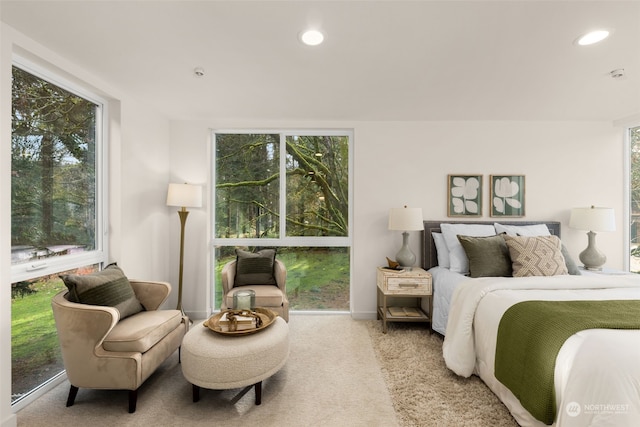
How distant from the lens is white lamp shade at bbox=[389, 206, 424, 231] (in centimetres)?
328

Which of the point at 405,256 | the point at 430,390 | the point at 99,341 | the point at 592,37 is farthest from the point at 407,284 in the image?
the point at 99,341

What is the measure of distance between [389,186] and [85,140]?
315 cm

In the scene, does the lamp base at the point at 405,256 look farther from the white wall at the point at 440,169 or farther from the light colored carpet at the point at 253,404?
the light colored carpet at the point at 253,404

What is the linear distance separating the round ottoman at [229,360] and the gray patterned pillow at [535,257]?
7.42ft

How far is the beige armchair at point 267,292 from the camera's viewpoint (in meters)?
3.03

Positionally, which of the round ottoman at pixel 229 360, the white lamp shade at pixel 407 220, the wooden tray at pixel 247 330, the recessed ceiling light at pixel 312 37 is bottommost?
the round ottoman at pixel 229 360

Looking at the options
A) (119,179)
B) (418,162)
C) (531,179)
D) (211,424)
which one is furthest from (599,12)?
(119,179)

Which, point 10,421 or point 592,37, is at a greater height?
point 592,37

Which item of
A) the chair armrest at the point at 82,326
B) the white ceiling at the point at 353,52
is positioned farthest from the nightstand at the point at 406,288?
the chair armrest at the point at 82,326

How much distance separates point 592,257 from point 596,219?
Result: 421mm

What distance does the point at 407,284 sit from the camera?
3203 mm

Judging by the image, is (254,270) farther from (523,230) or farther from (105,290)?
(523,230)

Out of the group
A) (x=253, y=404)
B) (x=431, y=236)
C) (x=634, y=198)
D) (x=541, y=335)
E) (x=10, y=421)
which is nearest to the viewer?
(x=541, y=335)

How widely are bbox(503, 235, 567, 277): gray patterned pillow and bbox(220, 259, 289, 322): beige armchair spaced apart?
2.25 metres
